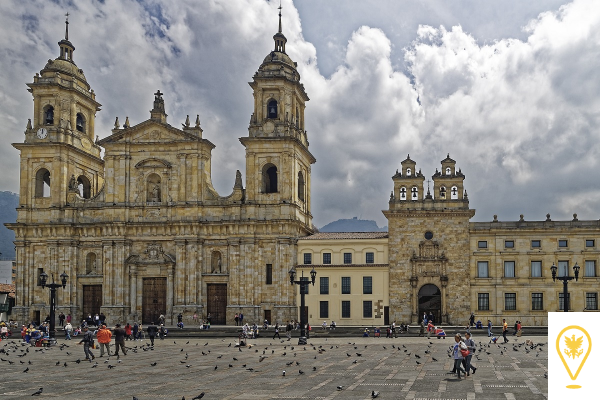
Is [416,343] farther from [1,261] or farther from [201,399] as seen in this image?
A: [1,261]

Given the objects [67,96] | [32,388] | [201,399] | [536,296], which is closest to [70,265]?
[67,96]

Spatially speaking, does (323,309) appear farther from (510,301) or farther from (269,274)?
(510,301)

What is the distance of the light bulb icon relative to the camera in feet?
46.4

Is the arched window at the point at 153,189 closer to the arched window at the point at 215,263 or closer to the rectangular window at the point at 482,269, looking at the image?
the arched window at the point at 215,263

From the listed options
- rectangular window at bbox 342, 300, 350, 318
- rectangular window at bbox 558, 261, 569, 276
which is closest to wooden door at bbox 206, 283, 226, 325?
rectangular window at bbox 342, 300, 350, 318

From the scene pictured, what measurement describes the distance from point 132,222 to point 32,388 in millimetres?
43877

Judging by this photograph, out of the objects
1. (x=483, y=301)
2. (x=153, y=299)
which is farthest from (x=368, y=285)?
(x=153, y=299)

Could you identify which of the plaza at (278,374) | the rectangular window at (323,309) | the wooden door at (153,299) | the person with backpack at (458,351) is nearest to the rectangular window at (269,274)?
the rectangular window at (323,309)

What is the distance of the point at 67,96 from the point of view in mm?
71562

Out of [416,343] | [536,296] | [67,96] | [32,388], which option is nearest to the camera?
[32,388]

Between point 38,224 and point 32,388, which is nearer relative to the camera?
point 32,388

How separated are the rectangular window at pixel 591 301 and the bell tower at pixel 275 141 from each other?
25.6 meters

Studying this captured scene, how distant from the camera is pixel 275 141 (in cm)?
6681

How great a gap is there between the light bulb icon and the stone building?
50.9m
